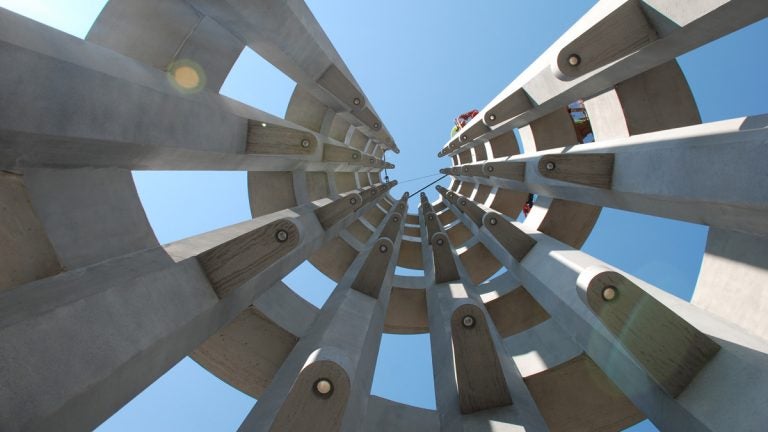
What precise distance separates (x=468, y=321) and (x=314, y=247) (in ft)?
13.4

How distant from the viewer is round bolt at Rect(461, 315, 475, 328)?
5668 mm

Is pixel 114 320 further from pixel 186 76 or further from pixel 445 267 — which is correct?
pixel 445 267

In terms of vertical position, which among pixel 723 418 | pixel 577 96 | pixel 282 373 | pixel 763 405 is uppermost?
pixel 577 96

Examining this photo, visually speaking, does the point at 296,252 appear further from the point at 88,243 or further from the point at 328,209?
the point at 88,243

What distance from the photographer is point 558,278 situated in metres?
7.13

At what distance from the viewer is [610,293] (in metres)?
4.48

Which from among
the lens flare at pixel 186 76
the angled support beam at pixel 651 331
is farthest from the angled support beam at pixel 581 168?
the lens flare at pixel 186 76

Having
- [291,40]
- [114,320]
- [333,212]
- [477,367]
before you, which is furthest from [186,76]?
[477,367]

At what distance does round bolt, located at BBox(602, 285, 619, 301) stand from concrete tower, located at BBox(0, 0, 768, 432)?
1cm

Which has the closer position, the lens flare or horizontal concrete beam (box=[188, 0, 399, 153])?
the lens flare

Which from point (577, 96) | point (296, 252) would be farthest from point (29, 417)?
point (577, 96)

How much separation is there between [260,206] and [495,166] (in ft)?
31.2

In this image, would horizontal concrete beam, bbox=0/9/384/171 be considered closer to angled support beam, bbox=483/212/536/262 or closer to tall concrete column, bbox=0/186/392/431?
tall concrete column, bbox=0/186/392/431

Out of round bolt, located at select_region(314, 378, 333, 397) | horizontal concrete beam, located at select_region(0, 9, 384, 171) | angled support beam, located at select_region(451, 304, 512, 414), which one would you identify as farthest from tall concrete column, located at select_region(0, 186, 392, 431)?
angled support beam, located at select_region(451, 304, 512, 414)
